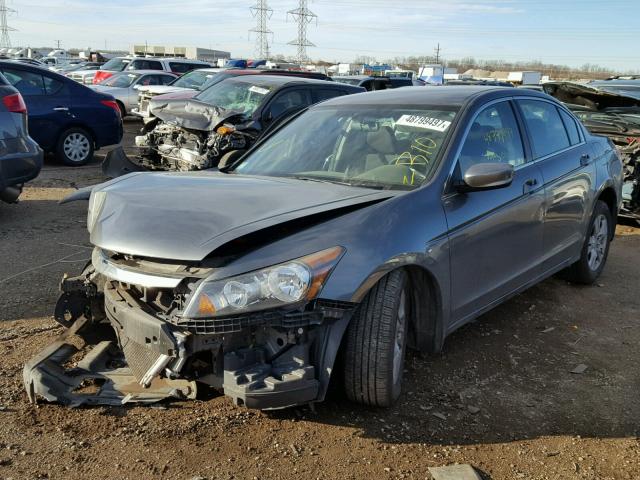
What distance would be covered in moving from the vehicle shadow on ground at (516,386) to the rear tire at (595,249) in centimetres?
52

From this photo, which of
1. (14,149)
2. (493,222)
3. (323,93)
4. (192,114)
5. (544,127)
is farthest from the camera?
(323,93)

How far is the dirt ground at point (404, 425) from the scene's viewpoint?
286cm

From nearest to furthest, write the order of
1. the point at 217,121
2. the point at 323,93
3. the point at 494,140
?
the point at 494,140 → the point at 217,121 → the point at 323,93

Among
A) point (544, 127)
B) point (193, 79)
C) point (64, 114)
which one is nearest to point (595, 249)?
point (544, 127)

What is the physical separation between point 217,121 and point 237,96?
1.26 m

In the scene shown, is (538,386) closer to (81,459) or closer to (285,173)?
(285,173)

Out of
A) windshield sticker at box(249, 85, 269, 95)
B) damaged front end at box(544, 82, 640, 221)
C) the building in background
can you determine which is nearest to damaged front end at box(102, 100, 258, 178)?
windshield sticker at box(249, 85, 269, 95)

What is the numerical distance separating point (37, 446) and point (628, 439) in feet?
9.43

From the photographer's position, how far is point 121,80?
60.4ft

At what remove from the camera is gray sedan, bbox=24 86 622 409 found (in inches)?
111

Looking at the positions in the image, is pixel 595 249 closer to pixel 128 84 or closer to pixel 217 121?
pixel 217 121

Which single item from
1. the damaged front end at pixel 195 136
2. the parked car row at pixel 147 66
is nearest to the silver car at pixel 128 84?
the parked car row at pixel 147 66

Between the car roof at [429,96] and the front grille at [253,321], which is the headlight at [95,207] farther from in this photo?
the car roof at [429,96]

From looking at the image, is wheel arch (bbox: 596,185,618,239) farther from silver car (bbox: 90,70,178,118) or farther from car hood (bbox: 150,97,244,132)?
silver car (bbox: 90,70,178,118)
